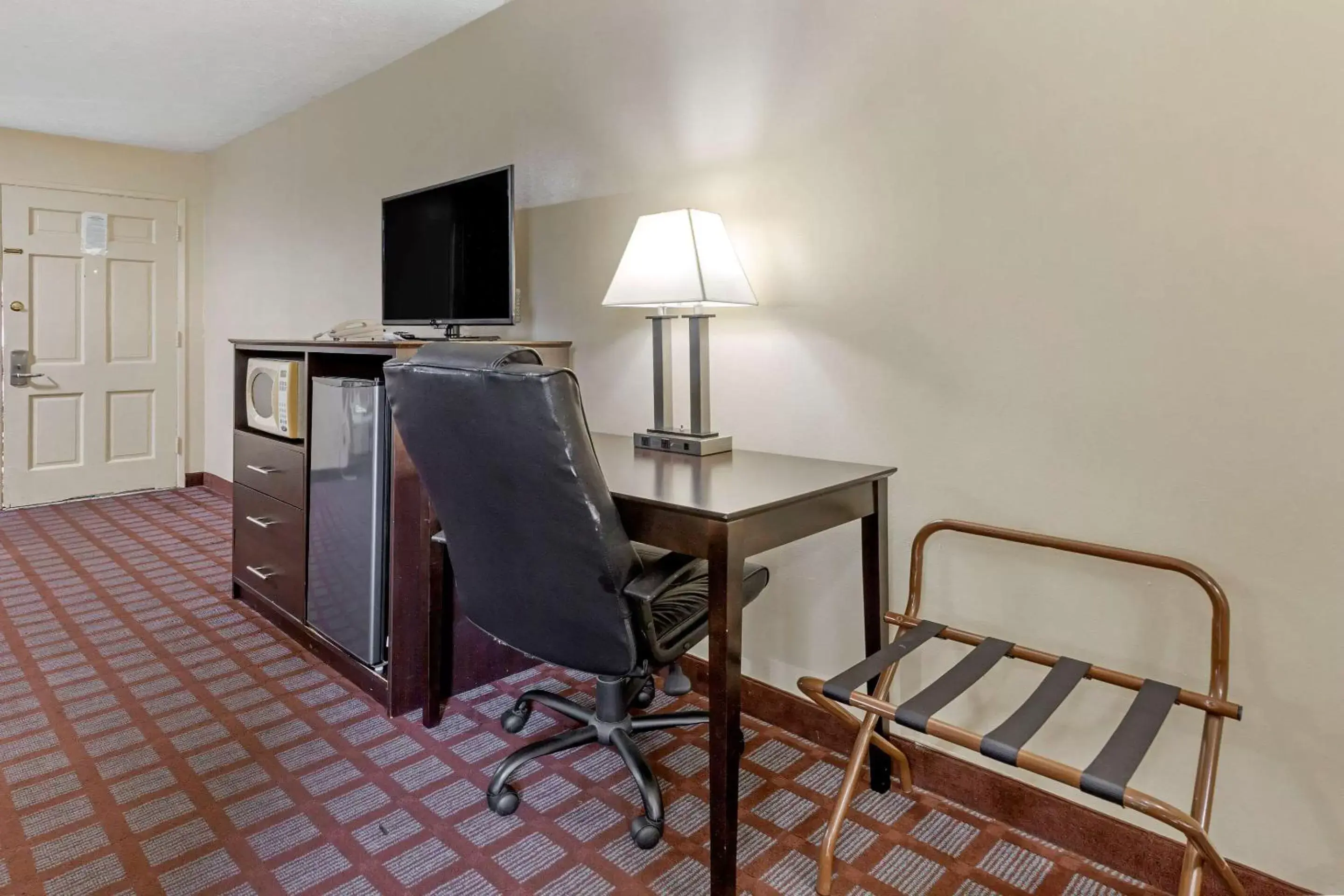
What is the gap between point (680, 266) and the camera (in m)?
1.88

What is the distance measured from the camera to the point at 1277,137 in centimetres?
136

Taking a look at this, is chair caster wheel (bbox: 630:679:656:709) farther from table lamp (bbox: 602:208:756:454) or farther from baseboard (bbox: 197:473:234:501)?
baseboard (bbox: 197:473:234:501)

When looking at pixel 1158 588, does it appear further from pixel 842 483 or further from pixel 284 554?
pixel 284 554

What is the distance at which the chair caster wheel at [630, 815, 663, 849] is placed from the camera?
163 centimetres

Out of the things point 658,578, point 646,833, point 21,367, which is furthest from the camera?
point 21,367

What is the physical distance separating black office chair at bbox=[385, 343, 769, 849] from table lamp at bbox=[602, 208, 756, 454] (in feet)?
1.34

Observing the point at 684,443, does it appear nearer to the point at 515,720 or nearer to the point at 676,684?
the point at 676,684

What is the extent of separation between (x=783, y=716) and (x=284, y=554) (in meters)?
1.77

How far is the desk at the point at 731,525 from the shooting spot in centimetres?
141

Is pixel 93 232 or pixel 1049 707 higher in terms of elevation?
pixel 93 232

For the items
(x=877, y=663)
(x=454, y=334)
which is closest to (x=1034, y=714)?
(x=877, y=663)

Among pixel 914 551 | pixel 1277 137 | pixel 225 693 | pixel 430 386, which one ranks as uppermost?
pixel 1277 137

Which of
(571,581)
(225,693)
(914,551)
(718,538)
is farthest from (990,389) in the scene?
(225,693)

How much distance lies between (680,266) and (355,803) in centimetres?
144
